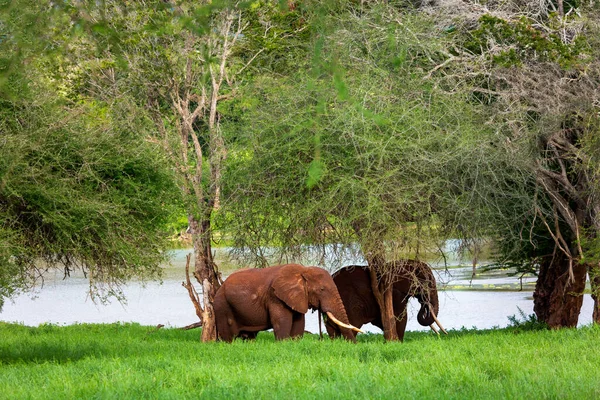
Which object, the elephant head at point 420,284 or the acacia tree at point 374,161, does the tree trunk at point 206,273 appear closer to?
the acacia tree at point 374,161

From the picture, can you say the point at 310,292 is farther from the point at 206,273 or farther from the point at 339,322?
the point at 206,273

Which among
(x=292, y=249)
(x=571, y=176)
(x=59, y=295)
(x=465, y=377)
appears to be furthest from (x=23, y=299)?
(x=465, y=377)

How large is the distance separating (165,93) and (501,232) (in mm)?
8362

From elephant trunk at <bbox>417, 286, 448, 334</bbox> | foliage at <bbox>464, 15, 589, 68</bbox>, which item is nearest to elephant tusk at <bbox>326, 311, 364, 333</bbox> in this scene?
elephant trunk at <bbox>417, 286, 448, 334</bbox>

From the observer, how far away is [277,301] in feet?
61.2

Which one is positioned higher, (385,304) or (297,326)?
(385,304)

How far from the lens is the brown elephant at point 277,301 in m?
18.4

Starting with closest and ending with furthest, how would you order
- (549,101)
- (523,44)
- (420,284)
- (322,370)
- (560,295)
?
(322,370) < (523,44) < (549,101) < (420,284) < (560,295)

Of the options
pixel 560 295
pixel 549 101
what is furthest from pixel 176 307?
pixel 549 101

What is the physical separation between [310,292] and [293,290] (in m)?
0.37

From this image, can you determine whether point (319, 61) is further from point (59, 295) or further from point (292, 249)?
point (59, 295)

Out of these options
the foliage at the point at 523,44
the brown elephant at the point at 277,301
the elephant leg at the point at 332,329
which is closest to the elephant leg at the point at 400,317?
the elephant leg at the point at 332,329

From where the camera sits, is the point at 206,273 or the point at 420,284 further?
the point at 206,273

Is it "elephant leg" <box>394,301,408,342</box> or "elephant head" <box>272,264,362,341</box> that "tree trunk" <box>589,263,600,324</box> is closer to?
"elephant leg" <box>394,301,408,342</box>
